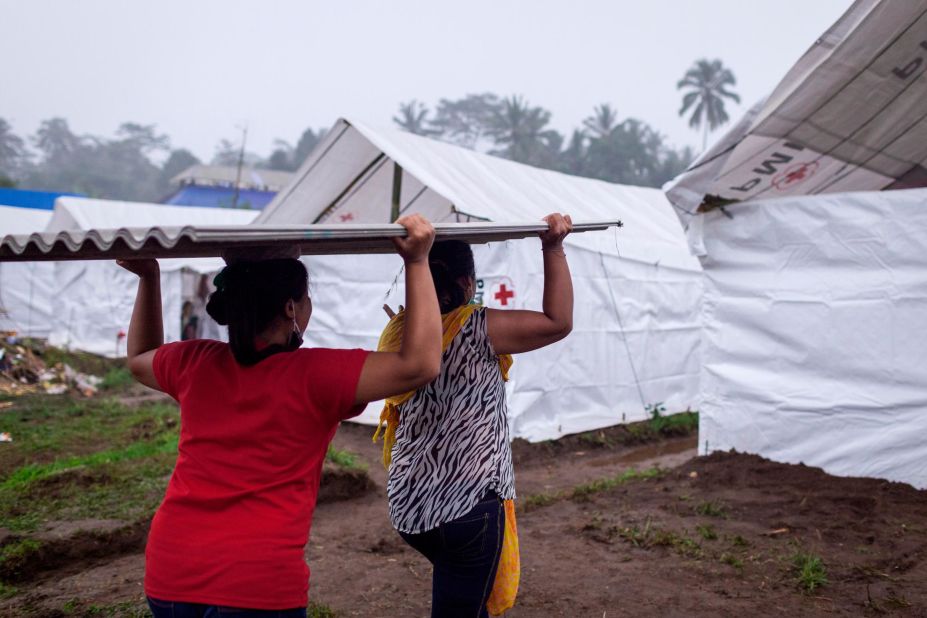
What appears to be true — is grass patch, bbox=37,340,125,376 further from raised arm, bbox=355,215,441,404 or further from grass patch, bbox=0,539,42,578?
raised arm, bbox=355,215,441,404

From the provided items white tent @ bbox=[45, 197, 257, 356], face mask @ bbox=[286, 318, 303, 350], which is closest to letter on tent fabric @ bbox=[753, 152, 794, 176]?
face mask @ bbox=[286, 318, 303, 350]

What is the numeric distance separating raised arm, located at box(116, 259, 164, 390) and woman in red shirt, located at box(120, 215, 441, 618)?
0.38 m

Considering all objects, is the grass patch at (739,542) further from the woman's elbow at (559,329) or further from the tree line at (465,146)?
the tree line at (465,146)

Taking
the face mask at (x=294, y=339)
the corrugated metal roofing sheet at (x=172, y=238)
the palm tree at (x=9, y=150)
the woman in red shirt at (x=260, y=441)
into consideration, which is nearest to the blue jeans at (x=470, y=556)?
the woman in red shirt at (x=260, y=441)

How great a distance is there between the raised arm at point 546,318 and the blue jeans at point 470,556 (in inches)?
20.0

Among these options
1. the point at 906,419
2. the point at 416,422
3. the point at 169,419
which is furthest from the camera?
the point at 169,419

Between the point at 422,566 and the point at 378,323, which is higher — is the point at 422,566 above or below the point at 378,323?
below

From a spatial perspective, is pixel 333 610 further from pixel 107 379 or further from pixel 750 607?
pixel 107 379

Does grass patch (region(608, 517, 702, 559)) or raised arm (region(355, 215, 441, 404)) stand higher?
raised arm (region(355, 215, 441, 404))

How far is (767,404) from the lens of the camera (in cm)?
647

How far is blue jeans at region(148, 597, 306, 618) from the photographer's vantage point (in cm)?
170

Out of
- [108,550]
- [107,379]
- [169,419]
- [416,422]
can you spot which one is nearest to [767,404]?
[416,422]

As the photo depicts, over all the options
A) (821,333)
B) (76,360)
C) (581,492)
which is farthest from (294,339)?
(76,360)

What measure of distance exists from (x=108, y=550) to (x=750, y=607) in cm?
425
